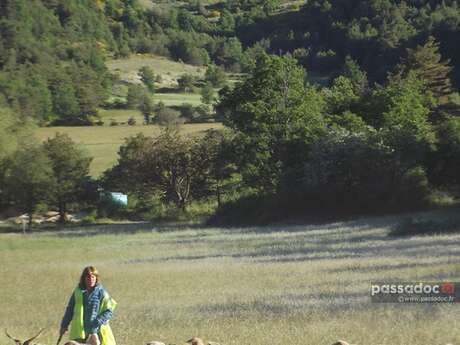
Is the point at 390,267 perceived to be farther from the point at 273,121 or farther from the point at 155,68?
the point at 155,68

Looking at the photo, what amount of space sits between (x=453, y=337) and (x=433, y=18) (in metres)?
131

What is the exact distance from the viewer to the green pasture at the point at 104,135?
84.0m

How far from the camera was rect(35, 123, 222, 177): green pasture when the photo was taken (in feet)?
276

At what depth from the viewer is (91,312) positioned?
10.3m

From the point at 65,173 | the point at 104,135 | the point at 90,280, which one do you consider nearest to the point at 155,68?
the point at 104,135

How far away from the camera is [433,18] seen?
134 metres

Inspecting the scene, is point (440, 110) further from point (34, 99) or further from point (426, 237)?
point (34, 99)

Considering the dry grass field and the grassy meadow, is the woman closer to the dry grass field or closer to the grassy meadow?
the grassy meadow

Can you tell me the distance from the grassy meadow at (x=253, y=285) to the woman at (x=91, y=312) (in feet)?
7.95

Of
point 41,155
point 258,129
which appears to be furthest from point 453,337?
point 41,155

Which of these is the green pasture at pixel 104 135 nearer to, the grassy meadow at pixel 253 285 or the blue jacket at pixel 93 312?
the grassy meadow at pixel 253 285

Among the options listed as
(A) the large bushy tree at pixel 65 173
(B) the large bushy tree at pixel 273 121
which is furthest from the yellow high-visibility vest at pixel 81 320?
(A) the large bushy tree at pixel 65 173

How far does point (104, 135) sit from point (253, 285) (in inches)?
3254

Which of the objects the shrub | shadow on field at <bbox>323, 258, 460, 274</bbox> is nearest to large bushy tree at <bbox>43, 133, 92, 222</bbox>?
the shrub
